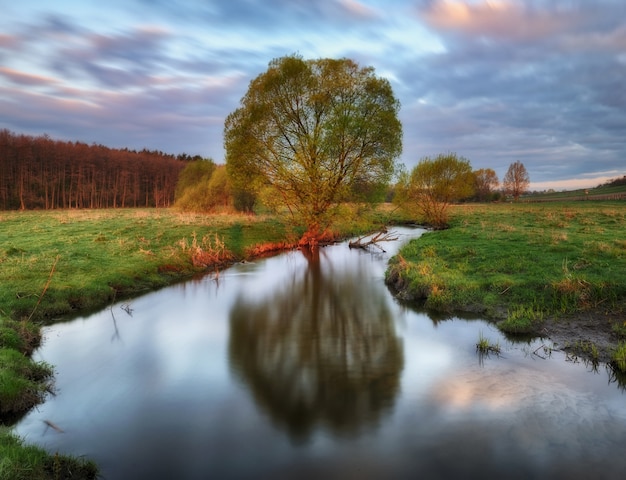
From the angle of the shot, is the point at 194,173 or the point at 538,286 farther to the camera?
the point at 194,173

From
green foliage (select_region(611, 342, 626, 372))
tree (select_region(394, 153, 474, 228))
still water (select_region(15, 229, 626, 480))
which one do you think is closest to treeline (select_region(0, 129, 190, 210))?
tree (select_region(394, 153, 474, 228))

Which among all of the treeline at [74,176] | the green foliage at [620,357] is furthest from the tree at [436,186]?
the treeline at [74,176]

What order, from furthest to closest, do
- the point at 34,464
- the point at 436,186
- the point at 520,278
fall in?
the point at 436,186
the point at 520,278
the point at 34,464

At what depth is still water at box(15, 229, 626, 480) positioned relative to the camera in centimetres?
654

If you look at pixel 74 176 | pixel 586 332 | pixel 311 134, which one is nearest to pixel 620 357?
pixel 586 332

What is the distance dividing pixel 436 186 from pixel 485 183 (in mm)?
97099

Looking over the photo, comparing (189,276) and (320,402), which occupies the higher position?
(320,402)

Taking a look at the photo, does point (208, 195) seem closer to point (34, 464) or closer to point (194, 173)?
point (194, 173)

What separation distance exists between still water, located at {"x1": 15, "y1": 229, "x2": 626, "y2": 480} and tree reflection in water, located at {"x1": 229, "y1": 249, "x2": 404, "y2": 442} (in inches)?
1.9

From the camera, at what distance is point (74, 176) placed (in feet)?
297

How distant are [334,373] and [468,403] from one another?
320cm

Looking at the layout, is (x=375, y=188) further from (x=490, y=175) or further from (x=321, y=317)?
(x=490, y=175)

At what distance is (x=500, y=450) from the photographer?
22.2 feet

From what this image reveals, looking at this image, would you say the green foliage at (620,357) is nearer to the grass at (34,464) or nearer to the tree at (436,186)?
the grass at (34,464)
